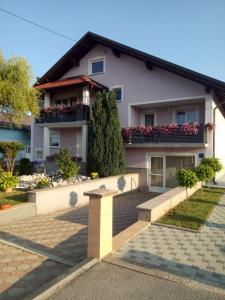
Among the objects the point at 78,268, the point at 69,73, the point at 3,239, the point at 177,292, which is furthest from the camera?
the point at 69,73

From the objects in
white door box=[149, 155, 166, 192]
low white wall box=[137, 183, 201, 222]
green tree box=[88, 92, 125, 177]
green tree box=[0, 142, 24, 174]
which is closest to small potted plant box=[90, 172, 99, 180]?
green tree box=[88, 92, 125, 177]

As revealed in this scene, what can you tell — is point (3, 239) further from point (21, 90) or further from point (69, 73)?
point (69, 73)

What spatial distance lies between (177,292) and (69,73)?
1929 cm

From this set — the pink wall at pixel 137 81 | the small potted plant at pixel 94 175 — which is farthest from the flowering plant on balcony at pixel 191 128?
the small potted plant at pixel 94 175

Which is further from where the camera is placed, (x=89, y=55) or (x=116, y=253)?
(x=89, y=55)

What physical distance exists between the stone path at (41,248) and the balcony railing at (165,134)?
6815mm

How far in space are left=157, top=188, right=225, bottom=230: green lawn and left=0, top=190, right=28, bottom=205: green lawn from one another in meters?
4.94

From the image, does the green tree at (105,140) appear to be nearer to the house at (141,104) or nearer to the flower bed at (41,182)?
the house at (141,104)

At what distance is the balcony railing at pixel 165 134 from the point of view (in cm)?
1465

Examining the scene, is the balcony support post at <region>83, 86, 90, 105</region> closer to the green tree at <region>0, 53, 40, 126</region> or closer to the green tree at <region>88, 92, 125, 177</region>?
the green tree at <region>88, 92, 125, 177</region>

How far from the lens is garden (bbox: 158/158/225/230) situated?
7.91 metres

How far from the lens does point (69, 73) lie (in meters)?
21.0

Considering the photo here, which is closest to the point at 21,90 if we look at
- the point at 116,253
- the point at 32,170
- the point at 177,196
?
the point at 32,170

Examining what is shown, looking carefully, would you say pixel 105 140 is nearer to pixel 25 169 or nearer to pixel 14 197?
pixel 25 169
